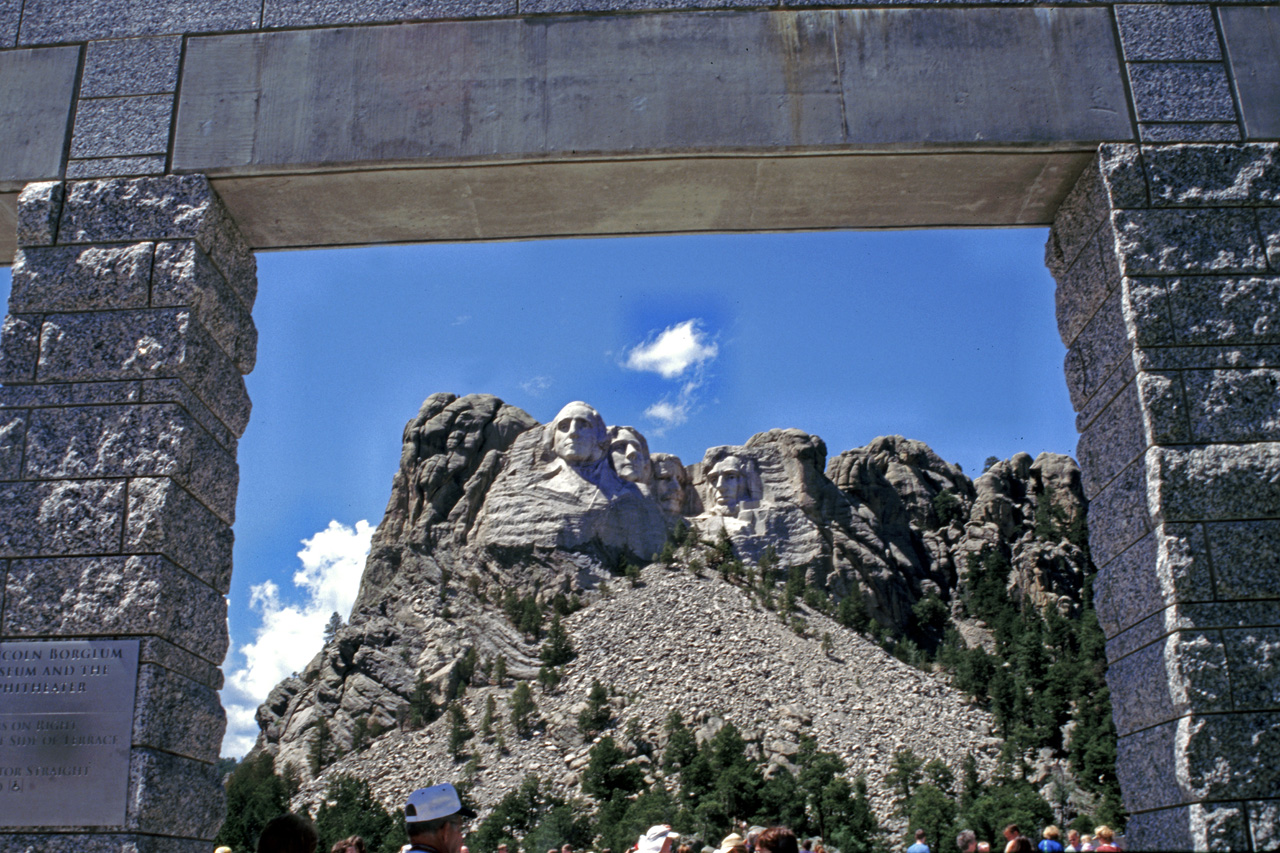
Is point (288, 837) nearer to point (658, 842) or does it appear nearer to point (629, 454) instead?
point (658, 842)

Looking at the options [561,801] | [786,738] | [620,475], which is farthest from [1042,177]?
[620,475]

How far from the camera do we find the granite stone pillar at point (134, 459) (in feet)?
15.2

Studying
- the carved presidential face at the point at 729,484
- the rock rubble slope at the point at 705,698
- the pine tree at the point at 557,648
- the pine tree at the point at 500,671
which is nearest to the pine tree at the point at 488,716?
the rock rubble slope at the point at 705,698

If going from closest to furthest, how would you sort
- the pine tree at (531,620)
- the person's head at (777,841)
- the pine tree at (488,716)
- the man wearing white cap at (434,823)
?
the man wearing white cap at (434,823), the person's head at (777,841), the pine tree at (488,716), the pine tree at (531,620)

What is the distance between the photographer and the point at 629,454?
2628 inches

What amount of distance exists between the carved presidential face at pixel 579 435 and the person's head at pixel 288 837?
6189 centimetres

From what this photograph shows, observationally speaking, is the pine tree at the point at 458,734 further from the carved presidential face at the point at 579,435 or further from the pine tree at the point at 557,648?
the carved presidential face at the point at 579,435

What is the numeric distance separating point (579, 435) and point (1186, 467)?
200 ft

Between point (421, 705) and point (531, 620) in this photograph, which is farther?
point (531, 620)

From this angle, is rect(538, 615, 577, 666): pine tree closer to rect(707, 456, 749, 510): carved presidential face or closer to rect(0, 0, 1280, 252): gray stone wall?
rect(707, 456, 749, 510): carved presidential face

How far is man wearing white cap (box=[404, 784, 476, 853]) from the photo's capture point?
2.91m

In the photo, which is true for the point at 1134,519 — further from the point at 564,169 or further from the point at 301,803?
the point at 301,803

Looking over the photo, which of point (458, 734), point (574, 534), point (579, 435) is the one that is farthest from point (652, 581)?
point (458, 734)

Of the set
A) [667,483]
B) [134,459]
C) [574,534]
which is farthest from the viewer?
[667,483]
